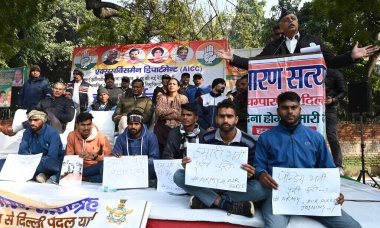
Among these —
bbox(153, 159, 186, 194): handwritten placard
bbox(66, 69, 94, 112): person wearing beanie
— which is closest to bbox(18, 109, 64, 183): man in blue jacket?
bbox(153, 159, 186, 194): handwritten placard

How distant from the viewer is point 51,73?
20484mm

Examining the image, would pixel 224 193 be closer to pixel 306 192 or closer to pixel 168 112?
pixel 306 192

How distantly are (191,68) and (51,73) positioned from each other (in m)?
13.7

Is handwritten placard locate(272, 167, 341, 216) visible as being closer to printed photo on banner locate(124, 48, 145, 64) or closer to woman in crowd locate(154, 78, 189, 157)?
woman in crowd locate(154, 78, 189, 157)

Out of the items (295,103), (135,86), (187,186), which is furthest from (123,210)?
(135,86)

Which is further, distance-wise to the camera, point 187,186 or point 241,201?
point 187,186

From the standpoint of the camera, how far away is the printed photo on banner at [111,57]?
32.1 feet

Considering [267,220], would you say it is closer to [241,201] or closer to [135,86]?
[241,201]

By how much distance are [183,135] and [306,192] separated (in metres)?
1.74

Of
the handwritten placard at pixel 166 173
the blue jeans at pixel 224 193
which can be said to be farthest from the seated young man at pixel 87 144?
the blue jeans at pixel 224 193

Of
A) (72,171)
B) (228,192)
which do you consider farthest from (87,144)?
(228,192)

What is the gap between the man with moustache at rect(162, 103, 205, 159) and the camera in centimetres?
429

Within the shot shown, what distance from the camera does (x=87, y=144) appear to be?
4.96m

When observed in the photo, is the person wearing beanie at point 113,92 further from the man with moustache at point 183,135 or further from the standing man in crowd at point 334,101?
the standing man in crowd at point 334,101
